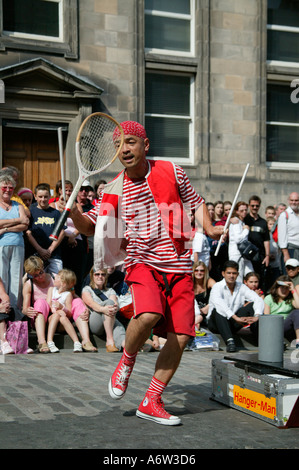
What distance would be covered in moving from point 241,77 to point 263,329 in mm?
10849

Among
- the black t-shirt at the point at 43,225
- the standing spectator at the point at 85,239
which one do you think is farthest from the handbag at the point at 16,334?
the standing spectator at the point at 85,239

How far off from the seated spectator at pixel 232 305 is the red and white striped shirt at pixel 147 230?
4780mm

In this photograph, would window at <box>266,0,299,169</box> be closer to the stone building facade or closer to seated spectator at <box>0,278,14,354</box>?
the stone building facade

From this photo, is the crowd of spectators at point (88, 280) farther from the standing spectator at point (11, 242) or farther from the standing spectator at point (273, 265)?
the standing spectator at point (273, 265)

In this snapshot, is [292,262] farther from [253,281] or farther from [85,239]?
[85,239]

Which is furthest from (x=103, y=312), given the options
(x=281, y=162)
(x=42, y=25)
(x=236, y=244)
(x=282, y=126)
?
(x=282, y=126)

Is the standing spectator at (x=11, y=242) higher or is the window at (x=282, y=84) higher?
the window at (x=282, y=84)

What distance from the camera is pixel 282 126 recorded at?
1648 centimetres

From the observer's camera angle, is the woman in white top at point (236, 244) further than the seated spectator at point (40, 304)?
Yes

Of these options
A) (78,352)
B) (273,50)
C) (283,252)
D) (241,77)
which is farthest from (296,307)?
(273,50)

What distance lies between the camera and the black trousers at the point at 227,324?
9.73 meters

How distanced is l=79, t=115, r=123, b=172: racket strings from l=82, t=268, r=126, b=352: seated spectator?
3803 millimetres

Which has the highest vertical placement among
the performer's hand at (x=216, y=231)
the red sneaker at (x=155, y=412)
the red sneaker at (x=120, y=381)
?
the performer's hand at (x=216, y=231)

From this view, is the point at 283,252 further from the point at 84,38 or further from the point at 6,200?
the point at 84,38
